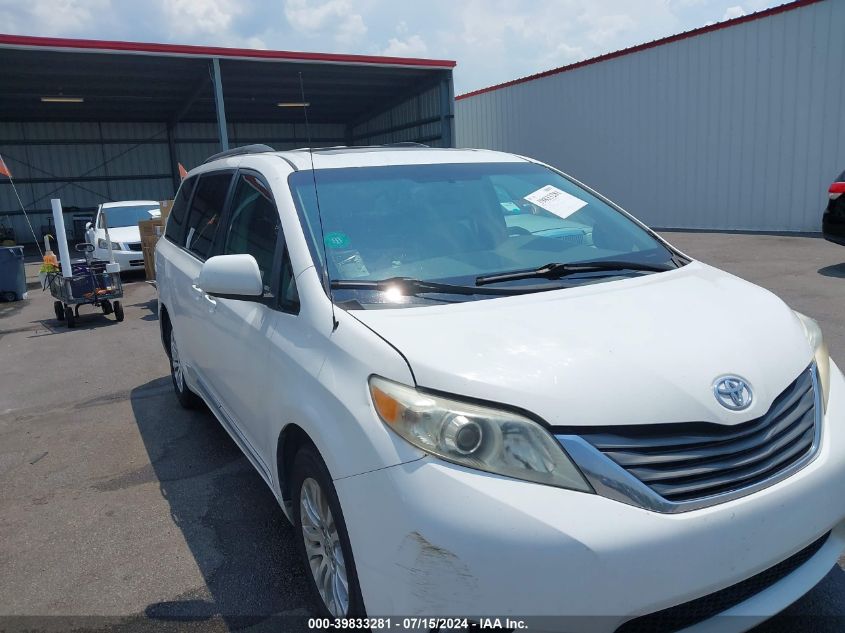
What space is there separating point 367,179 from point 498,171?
770mm

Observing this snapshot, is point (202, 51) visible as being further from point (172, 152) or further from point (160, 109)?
point (172, 152)

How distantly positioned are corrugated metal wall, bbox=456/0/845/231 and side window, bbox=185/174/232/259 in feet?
42.5

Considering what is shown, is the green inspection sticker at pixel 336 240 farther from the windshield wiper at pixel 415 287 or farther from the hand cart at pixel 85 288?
the hand cart at pixel 85 288

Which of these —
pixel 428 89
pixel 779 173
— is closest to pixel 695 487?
pixel 779 173

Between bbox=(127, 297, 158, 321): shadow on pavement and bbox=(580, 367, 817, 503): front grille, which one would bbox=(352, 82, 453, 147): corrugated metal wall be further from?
bbox=(580, 367, 817, 503): front grille

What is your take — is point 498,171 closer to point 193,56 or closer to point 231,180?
point 231,180

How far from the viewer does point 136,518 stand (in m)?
3.43

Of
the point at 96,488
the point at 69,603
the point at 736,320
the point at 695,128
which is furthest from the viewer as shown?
the point at 695,128

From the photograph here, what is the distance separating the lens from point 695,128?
1527 cm

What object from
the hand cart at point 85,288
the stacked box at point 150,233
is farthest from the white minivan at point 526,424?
the stacked box at point 150,233

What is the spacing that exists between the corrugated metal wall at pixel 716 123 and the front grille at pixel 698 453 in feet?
44.0

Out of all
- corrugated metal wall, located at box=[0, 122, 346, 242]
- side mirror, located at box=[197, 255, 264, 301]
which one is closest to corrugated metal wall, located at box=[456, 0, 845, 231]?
side mirror, located at box=[197, 255, 264, 301]

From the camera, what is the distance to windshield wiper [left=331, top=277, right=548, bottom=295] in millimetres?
2414

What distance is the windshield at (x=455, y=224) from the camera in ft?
8.62
